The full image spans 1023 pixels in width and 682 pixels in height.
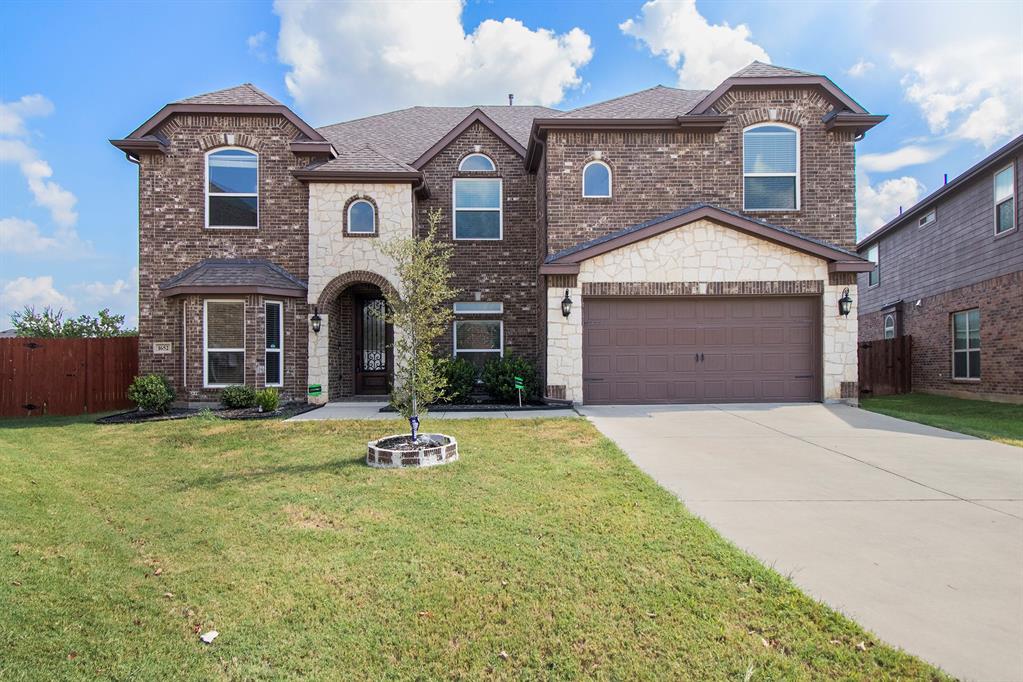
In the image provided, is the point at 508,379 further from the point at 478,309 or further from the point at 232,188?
the point at 232,188

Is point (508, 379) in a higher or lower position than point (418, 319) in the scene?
lower

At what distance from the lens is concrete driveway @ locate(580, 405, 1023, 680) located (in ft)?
9.66

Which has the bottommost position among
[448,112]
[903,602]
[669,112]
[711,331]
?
[903,602]

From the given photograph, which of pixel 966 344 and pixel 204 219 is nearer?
pixel 204 219

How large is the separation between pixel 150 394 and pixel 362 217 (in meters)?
6.03

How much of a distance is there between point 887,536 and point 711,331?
7.80 meters

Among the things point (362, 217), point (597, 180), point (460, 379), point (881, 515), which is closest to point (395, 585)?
point (881, 515)

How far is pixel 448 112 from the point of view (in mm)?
17750

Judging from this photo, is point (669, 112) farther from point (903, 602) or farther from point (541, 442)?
point (903, 602)

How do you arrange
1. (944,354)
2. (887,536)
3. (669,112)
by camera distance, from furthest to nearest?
(944,354), (669,112), (887,536)

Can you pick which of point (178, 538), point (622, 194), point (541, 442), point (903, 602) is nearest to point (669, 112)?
point (622, 194)

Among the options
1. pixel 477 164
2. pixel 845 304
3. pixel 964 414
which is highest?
pixel 477 164

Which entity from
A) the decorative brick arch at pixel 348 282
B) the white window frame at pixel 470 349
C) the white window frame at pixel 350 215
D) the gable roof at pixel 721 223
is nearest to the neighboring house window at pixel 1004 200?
the gable roof at pixel 721 223

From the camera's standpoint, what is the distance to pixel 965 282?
14.9 metres
